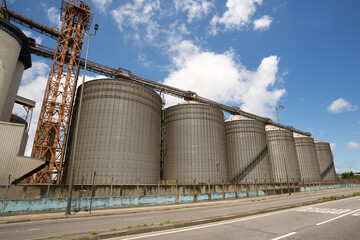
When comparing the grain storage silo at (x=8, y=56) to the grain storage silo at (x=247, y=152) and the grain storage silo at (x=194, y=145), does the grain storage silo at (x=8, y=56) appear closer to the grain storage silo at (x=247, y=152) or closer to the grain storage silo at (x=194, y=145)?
the grain storage silo at (x=194, y=145)

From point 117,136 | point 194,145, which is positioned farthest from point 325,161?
point 117,136

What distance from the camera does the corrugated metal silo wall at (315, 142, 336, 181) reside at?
9138 cm

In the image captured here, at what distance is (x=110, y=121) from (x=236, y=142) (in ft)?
125

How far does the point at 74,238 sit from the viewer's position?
7656 millimetres

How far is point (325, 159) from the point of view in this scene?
9388 cm

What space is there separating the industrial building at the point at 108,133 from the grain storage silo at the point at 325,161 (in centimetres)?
5276

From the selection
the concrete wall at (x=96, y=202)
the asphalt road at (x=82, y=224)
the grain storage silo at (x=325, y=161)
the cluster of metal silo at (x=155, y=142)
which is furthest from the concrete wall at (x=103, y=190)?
the grain storage silo at (x=325, y=161)

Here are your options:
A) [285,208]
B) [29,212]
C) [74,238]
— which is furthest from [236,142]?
[74,238]

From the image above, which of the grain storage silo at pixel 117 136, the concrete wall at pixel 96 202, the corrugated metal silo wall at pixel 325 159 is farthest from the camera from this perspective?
the corrugated metal silo wall at pixel 325 159

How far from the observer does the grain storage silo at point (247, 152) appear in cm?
5584

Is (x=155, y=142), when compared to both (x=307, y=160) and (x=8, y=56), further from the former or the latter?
(x=307, y=160)

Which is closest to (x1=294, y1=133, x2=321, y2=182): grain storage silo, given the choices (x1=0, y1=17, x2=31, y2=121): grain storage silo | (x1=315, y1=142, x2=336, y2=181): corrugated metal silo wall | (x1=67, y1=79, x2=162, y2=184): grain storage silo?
(x1=315, y1=142, x2=336, y2=181): corrugated metal silo wall

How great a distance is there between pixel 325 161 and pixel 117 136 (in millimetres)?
101001

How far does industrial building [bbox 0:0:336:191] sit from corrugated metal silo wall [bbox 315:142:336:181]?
2113 inches
